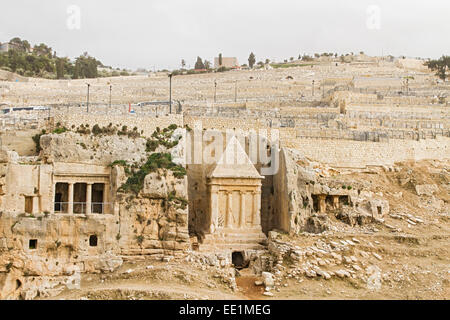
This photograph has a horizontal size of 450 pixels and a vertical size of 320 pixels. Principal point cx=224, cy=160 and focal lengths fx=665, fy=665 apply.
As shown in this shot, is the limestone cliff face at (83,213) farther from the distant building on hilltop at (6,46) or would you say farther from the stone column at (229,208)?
the distant building on hilltop at (6,46)

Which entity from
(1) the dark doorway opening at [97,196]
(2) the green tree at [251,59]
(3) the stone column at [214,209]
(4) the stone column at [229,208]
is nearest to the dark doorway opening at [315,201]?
(4) the stone column at [229,208]

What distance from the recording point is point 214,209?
3309cm

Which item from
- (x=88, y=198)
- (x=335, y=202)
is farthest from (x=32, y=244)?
(x=335, y=202)

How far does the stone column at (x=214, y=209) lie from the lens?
3288cm

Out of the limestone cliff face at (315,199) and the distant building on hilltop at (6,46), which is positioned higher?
the distant building on hilltop at (6,46)

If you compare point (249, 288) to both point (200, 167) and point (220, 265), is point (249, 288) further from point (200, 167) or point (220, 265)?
point (200, 167)

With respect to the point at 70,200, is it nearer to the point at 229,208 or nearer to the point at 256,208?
the point at 229,208

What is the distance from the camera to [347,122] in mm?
44438

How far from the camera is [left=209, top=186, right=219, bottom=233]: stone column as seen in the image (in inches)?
1294

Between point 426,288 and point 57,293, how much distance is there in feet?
51.1

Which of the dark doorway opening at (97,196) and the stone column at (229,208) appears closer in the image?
the dark doorway opening at (97,196)

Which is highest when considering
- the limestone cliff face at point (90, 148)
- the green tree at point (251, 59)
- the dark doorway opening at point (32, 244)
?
the green tree at point (251, 59)

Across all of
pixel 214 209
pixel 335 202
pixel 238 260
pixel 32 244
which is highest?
pixel 335 202

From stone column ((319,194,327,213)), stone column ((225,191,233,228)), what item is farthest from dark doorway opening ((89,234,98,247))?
stone column ((319,194,327,213))
